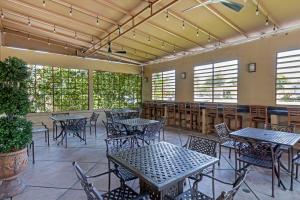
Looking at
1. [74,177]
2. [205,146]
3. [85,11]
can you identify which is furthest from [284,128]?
[85,11]

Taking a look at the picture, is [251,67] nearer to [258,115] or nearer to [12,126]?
[258,115]

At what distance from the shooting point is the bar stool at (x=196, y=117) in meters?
7.22

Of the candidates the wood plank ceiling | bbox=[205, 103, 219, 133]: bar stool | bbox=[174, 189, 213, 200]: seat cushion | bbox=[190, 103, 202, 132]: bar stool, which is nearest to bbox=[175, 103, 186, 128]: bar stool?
bbox=[190, 103, 202, 132]: bar stool

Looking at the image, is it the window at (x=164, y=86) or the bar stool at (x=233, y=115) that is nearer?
the bar stool at (x=233, y=115)

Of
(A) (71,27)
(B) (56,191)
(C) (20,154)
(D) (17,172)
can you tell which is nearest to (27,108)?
(C) (20,154)

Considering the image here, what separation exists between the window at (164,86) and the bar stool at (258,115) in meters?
3.77

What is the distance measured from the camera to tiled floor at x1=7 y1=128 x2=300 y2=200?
277cm

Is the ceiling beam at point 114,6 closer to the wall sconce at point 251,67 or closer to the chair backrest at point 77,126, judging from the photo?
the chair backrest at point 77,126

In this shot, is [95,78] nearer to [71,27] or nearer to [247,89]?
[71,27]

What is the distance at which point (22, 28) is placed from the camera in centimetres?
673

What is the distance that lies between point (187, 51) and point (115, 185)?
611cm

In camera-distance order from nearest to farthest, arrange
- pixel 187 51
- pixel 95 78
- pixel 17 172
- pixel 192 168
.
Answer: pixel 192 168 < pixel 17 172 < pixel 187 51 < pixel 95 78

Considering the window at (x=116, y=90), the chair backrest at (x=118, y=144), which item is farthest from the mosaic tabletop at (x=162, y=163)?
the window at (x=116, y=90)

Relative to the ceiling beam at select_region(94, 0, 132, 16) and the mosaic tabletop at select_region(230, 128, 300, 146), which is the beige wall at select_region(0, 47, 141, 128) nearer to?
the ceiling beam at select_region(94, 0, 132, 16)
